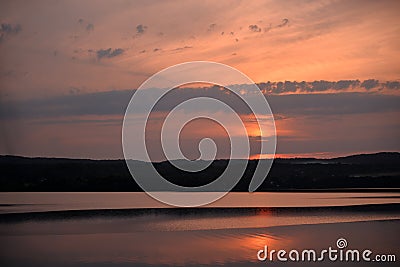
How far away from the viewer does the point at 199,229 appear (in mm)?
5680

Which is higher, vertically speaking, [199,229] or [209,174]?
[209,174]

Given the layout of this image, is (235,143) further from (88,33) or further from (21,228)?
(21,228)

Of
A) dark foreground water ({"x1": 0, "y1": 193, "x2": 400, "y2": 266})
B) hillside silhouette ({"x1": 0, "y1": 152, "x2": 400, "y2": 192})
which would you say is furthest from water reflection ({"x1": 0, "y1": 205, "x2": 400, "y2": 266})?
hillside silhouette ({"x1": 0, "y1": 152, "x2": 400, "y2": 192})

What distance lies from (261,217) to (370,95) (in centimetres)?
114

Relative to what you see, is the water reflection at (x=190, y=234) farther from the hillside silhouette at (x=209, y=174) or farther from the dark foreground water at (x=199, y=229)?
the hillside silhouette at (x=209, y=174)

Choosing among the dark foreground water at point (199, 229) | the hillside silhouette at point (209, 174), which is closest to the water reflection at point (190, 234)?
the dark foreground water at point (199, 229)

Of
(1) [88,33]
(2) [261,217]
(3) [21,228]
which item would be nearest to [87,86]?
(1) [88,33]

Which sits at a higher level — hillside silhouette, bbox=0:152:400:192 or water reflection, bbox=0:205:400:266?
hillside silhouette, bbox=0:152:400:192

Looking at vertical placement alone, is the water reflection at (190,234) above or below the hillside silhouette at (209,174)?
below

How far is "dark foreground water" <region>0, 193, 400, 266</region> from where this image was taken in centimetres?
563

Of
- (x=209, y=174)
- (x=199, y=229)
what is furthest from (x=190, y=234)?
(x=209, y=174)

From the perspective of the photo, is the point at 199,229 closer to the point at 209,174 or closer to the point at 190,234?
the point at 190,234

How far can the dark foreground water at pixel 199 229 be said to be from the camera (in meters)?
5.63

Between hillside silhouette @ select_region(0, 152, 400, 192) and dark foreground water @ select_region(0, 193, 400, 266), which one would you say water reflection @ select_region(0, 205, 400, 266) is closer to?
dark foreground water @ select_region(0, 193, 400, 266)
